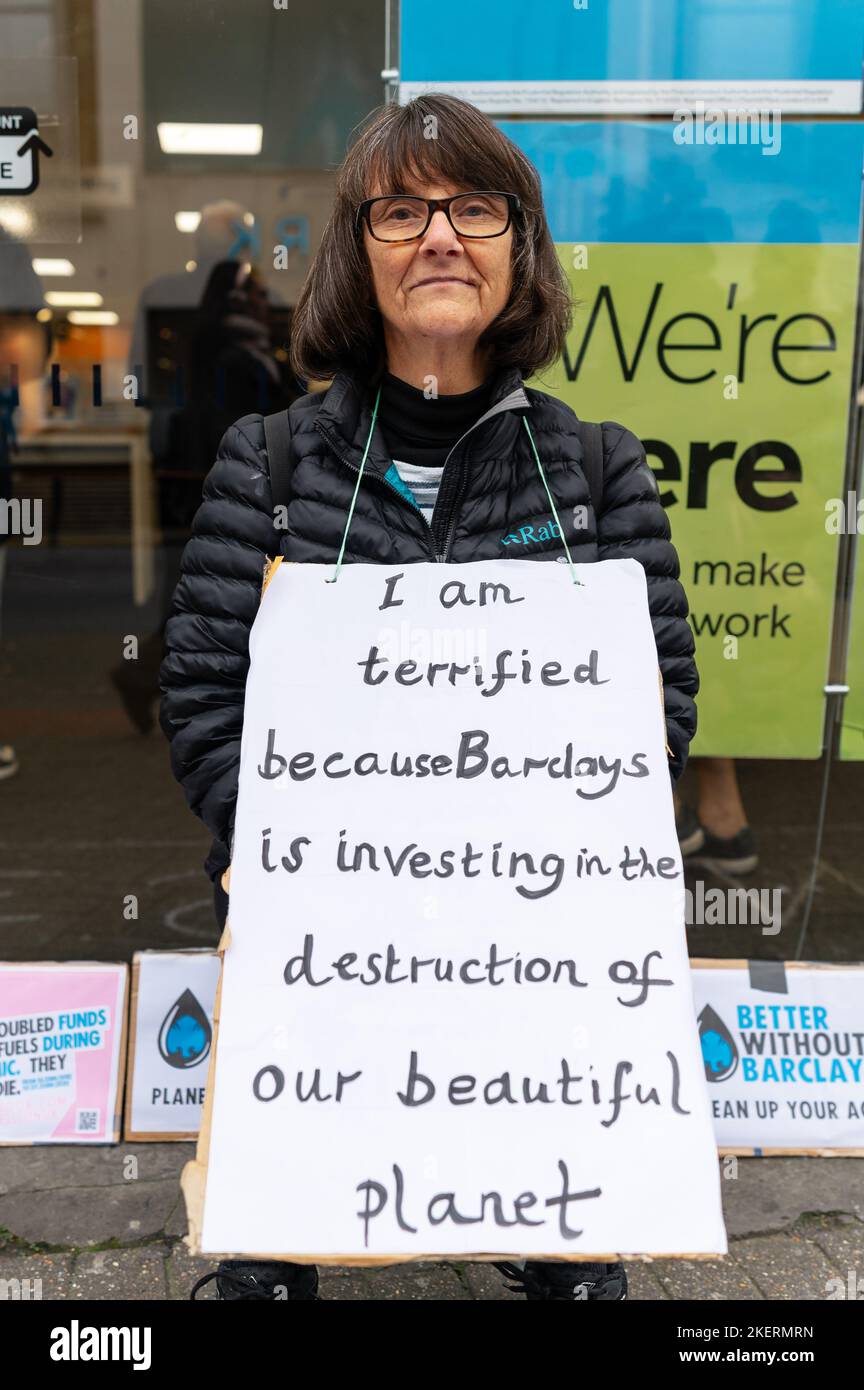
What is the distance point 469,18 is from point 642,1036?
8.17 ft

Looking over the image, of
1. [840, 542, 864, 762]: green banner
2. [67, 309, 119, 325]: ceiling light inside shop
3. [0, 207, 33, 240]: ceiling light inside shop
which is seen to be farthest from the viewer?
[67, 309, 119, 325]: ceiling light inside shop

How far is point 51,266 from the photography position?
3820 mm

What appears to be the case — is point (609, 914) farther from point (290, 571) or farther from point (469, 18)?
point (469, 18)

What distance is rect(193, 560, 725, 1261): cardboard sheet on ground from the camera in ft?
5.34

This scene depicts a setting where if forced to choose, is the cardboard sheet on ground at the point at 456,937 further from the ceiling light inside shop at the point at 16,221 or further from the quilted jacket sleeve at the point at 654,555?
the ceiling light inside shop at the point at 16,221

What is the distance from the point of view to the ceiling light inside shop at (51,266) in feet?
12.3

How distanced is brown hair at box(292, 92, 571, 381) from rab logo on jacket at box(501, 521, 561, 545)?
29cm

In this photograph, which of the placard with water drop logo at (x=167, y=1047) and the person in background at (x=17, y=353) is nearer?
the placard with water drop logo at (x=167, y=1047)

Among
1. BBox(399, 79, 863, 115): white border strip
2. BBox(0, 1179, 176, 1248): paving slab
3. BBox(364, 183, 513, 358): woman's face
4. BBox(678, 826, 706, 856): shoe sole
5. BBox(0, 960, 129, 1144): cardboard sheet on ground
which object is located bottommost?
BBox(0, 1179, 176, 1248): paving slab

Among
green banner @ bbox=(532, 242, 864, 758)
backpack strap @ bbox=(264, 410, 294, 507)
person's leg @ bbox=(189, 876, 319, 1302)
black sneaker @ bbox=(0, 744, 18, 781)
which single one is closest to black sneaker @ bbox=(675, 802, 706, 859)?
green banner @ bbox=(532, 242, 864, 758)

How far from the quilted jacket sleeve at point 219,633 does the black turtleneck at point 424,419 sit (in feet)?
0.72

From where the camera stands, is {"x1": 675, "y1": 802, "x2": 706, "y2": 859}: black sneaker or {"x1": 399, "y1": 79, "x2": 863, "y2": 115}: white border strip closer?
{"x1": 399, "y1": 79, "x2": 863, "y2": 115}: white border strip

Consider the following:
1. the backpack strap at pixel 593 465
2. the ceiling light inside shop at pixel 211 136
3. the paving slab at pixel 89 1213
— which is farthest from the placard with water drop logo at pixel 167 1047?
the ceiling light inside shop at pixel 211 136

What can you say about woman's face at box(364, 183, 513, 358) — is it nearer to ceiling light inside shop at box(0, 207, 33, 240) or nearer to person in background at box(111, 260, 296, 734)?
ceiling light inside shop at box(0, 207, 33, 240)
